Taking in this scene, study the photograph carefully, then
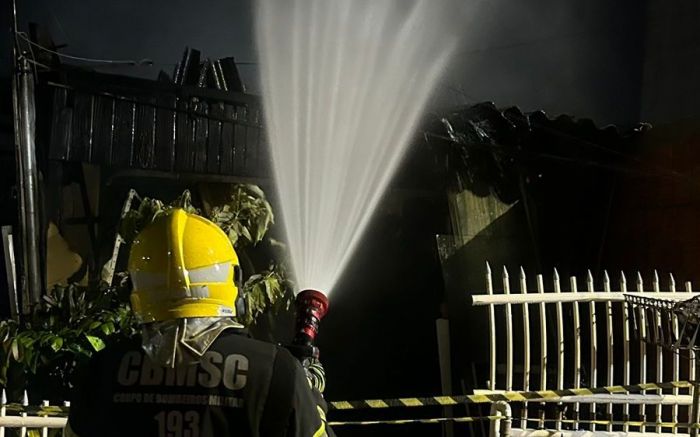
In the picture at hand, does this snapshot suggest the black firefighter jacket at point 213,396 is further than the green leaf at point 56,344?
No

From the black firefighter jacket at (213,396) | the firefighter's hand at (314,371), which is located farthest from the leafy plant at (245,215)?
the black firefighter jacket at (213,396)

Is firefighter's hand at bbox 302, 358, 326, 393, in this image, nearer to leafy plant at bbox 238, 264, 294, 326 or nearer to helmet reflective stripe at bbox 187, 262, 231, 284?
helmet reflective stripe at bbox 187, 262, 231, 284

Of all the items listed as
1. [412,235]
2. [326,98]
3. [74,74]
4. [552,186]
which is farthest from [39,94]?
[552,186]

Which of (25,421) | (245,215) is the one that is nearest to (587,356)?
(245,215)

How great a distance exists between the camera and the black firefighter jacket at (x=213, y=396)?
2.58m

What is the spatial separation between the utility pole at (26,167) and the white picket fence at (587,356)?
11.1 ft

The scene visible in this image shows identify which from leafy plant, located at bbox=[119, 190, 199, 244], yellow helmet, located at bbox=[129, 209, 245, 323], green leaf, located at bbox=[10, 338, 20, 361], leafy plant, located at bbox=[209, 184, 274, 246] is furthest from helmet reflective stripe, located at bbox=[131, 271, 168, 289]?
leafy plant, located at bbox=[209, 184, 274, 246]

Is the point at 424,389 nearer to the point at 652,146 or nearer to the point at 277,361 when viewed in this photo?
the point at 652,146

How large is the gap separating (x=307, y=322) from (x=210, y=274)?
789 millimetres

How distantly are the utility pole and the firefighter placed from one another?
3.53 m

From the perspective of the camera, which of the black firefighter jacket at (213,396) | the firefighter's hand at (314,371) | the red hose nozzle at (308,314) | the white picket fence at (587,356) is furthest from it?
the white picket fence at (587,356)

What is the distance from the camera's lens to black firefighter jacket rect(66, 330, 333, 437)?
258cm

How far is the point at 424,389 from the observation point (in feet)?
25.2

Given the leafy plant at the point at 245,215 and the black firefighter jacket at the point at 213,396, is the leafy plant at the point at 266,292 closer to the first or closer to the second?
the leafy plant at the point at 245,215
